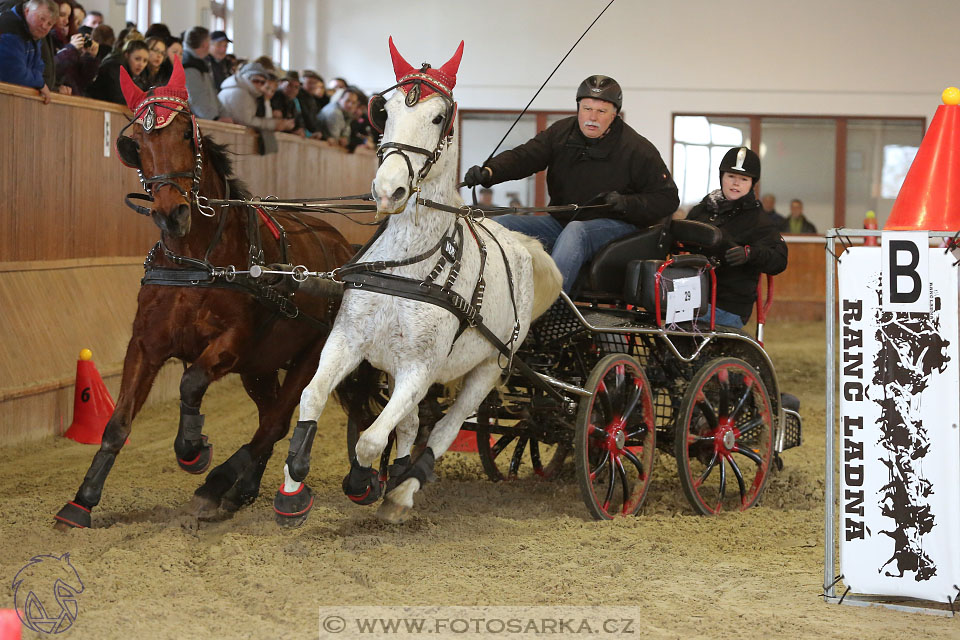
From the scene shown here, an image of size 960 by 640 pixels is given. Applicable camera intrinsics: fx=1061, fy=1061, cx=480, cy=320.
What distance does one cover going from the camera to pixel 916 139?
19.5 meters

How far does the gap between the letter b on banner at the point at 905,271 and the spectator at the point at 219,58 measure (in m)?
8.54

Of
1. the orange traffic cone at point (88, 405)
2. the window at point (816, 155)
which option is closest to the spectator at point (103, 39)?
the orange traffic cone at point (88, 405)

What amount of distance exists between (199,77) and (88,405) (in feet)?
12.4

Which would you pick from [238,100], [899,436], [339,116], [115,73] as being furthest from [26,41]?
[339,116]

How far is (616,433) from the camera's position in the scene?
527 centimetres

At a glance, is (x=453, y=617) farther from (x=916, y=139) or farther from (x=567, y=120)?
(x=916, y=139)

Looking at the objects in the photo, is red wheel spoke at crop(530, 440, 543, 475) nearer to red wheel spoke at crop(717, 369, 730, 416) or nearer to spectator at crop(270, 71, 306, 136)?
red wheel spoke at crop(717, 369, 730, 416)

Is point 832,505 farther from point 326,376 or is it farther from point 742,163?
point 742,163

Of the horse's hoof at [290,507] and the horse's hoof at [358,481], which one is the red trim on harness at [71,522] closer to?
the horse's hoof at [290,507]

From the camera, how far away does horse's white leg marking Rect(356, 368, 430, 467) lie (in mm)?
4148

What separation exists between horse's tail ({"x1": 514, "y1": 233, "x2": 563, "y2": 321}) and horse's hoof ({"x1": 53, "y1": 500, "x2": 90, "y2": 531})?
2.18m

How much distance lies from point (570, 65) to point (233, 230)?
15.1 m

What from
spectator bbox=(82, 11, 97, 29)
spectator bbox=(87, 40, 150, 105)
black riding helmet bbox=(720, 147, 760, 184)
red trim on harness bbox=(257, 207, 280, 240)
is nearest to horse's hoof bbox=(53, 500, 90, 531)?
red trim on harness bbox=(257, 207, 280, 240)

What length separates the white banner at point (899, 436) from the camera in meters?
3.66
